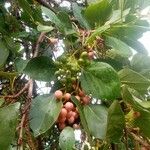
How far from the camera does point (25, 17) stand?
3.67ft

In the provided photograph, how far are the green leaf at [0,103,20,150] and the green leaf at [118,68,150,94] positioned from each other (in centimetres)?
25

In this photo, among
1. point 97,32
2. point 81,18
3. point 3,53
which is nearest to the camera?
point 97,32

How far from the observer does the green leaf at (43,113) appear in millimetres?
880

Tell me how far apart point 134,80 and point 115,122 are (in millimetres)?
117

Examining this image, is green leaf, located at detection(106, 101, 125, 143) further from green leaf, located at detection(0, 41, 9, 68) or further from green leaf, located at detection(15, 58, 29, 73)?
green leaf, located at detection(0, 41, 9, 68)

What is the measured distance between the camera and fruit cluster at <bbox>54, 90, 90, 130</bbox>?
Answer: 913 millimetres

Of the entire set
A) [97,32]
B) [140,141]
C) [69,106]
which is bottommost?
[140,141]

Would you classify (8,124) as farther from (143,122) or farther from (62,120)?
(143,122)

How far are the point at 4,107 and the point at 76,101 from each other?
0.17 metres

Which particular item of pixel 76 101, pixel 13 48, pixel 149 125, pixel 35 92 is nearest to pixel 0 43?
pixel 13 48

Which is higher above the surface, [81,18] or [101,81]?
[81,18]

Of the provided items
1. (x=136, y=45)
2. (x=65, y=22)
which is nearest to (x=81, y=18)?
(x=65, y=22)

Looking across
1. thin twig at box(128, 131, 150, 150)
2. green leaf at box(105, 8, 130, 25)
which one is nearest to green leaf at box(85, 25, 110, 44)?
green leaf at box(105, 8, 130, 25)

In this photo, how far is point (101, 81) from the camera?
871 mm
